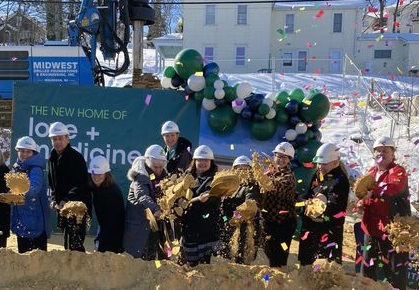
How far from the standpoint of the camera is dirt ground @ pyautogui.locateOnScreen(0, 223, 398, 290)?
4219 millimetres

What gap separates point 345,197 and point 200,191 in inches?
48.7

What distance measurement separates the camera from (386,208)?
14.9ft

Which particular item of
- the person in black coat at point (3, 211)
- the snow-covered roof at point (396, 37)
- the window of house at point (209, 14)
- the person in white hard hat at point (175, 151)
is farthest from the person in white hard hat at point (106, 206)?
the snow-covered roof at point (396, 37)

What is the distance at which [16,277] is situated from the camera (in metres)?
4.45

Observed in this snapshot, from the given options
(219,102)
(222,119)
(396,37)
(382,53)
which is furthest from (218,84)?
(396,37)

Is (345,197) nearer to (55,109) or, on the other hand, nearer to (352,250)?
(352,250)

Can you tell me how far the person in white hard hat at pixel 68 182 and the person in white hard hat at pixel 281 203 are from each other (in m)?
1.64

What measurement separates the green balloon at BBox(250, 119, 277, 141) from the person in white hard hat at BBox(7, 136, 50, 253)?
307 centimetres

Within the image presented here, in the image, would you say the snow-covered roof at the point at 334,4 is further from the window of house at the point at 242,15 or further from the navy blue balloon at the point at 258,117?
the navy blue balloon at the point at 258,117

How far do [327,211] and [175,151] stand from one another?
182cm

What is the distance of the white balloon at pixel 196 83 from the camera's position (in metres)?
7.22

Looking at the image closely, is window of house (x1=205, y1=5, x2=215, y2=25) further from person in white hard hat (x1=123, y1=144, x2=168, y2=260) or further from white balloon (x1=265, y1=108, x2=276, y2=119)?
person in white hard hat (x1=123, y1=144, x2=168, y2=260)

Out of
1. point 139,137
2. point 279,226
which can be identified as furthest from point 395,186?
point 139,137

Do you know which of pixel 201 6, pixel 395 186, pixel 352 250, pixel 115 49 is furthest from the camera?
pixel 201 6
